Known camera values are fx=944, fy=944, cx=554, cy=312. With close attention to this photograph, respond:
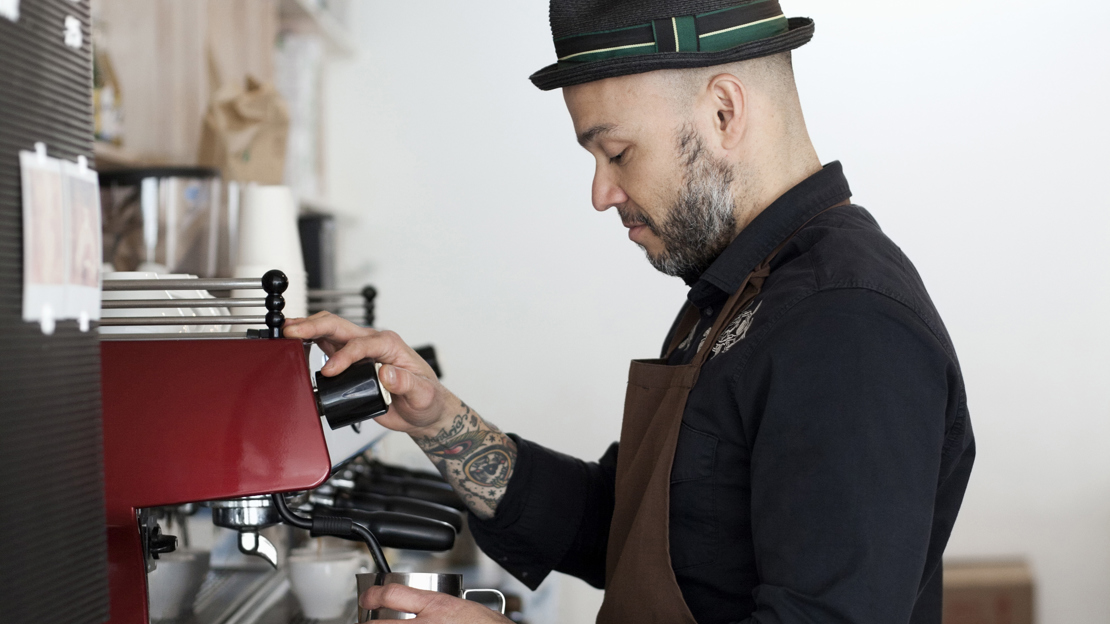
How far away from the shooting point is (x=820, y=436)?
0.78 m

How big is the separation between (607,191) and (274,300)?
416 mm

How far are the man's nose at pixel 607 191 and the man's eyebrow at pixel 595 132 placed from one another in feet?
0.14

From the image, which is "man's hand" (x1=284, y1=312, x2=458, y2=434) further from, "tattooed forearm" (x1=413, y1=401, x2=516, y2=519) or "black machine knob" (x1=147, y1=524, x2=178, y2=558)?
"black machine knob" (x1=147, y1=524, x2=178, y2=558)

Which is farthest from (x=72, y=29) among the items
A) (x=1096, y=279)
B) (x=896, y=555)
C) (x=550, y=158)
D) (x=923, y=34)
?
(x=1096, y=279)

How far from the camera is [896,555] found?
758 millimetres

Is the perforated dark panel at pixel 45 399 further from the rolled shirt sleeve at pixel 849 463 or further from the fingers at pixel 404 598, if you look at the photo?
the rolled shirt sleeve at pixel 849 463

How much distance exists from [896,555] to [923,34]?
2237 millimetres

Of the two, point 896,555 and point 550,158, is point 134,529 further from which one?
point 550,158

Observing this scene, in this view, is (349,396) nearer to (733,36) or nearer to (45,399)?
(45,399)

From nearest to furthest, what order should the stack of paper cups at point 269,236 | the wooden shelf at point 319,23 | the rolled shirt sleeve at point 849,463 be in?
the rolled shirt sleeve at point 849,463 → the stack of paper cups at point 269,236 → the wooden shelf at point 319,23

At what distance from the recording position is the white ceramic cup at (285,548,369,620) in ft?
4.08

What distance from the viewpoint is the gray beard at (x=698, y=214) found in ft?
3.39

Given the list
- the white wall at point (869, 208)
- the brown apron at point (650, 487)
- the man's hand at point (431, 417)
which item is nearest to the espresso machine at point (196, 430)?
the man's hand at point (431, 417)

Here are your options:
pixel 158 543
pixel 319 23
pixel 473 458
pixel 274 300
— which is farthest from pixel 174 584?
pixel 319 23
